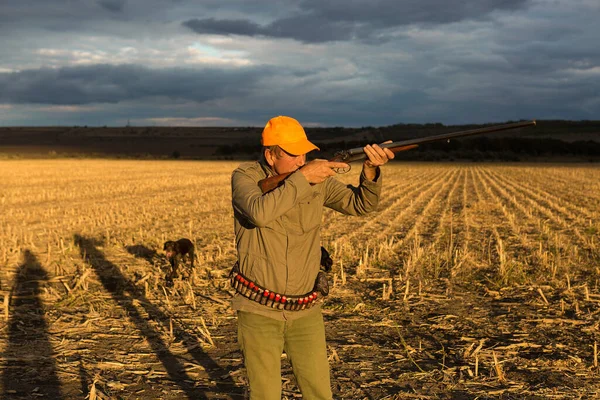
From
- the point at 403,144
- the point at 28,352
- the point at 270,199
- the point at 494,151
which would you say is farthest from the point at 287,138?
the point at 494,151

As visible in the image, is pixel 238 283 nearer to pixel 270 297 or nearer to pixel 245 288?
pixel 245 288

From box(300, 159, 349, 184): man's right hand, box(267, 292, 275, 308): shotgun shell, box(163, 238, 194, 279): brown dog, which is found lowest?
box(163, 238, 194, 279): brown dog

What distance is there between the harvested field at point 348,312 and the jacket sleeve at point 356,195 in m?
1.91

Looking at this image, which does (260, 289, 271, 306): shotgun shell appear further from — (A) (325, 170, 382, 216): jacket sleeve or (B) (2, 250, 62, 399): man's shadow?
(B) (2, 250, 62, 399): man's shadow

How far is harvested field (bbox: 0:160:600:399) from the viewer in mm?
5469

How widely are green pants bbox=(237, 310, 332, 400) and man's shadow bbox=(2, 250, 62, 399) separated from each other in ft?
8.07

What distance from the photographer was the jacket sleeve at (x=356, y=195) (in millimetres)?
3907

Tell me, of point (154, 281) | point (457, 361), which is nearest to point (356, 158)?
point (457, 361)

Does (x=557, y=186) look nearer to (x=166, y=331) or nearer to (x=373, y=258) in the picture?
(x=373, y=258)

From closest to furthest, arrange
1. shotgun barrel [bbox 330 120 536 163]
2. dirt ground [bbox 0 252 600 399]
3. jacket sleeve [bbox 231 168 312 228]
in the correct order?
jacket sleeve [bbox 231 168 312 228] → shotgun barrel [bbox 330 120 536 163] → dirt ground [bbox 0 252 600 399]

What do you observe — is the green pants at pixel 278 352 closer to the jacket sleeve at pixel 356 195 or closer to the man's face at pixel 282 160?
the jacket sleeve at pixel 356 195

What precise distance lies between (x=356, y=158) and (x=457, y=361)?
2891 millimetres

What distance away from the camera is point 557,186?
28.7m

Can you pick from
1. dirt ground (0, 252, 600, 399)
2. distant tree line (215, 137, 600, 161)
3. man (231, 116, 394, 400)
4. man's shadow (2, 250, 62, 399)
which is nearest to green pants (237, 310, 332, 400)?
man (231, 116, 394, 400)
